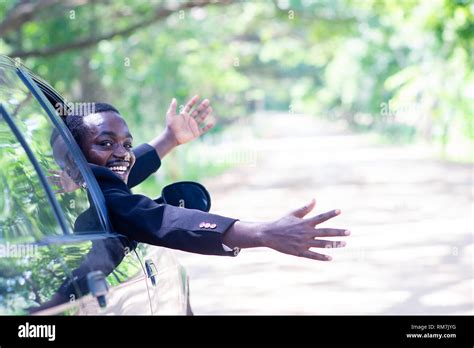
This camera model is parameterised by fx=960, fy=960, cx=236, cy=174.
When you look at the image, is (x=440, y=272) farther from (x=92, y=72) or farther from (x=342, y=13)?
(x=342, y=13)

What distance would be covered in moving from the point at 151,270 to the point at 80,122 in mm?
566

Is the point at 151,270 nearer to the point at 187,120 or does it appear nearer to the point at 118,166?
the point at 118,166

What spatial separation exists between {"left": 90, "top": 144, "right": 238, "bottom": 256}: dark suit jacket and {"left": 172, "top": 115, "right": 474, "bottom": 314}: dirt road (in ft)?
17.1

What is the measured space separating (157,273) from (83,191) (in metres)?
0.57

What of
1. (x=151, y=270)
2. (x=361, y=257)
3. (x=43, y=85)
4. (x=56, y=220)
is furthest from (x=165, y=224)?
(x=361, y=257)

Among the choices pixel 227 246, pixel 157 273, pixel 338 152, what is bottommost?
pixel 338 152

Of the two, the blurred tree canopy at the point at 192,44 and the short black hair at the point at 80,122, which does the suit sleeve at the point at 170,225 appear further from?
the blurred tree canopy at the point at 192,44

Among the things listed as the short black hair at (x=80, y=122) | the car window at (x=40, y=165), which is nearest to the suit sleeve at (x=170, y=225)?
the car window at (x=40, y=165)

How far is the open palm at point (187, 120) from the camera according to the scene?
13.5 ft

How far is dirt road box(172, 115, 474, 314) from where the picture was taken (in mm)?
8758

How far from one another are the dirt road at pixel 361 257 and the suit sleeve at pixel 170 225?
17.2ft

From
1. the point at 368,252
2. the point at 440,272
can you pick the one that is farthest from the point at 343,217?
the point at 440,272

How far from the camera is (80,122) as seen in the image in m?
3.30

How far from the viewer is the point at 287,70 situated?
66.2 metres
